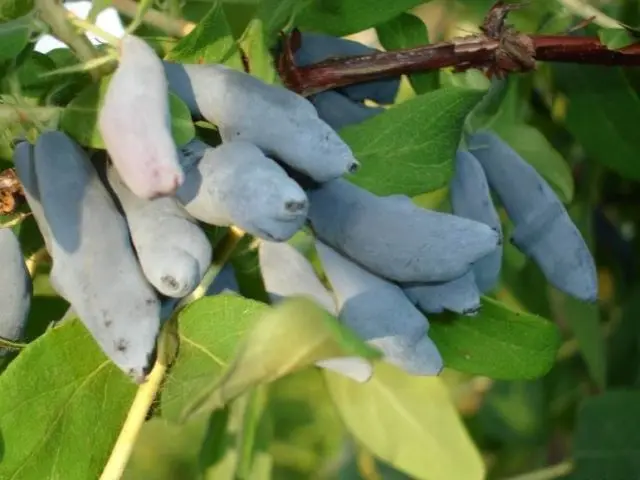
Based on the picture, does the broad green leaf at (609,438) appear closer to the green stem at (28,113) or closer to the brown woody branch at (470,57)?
the brown woody branch at (470,57)

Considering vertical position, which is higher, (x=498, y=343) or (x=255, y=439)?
(x=498, y=343)

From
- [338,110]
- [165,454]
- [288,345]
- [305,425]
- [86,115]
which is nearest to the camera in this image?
[288,345]

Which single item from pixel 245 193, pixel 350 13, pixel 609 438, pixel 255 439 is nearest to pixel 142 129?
pixel 245 193

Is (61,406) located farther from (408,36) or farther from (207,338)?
(408,36)

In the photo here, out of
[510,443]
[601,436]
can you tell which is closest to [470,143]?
[601,436]

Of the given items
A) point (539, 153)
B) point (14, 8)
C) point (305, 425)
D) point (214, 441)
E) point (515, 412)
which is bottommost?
point (305, 425)

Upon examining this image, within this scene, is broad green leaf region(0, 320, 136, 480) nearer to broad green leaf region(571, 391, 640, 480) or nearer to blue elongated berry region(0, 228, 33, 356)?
blue elongated berry region(0, 228, 33, 356)
